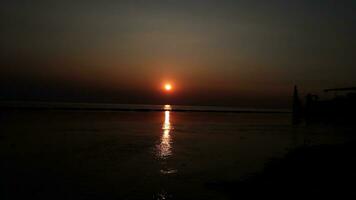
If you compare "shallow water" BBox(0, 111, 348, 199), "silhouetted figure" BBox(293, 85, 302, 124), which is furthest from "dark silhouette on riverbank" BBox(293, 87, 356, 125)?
"shallow water" BBox(0, 111, 348, 199)

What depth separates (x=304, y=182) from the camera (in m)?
13.1

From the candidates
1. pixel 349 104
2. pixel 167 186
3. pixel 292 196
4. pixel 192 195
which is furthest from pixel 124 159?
pixel 349 104

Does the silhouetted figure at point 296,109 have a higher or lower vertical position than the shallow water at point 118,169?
higher

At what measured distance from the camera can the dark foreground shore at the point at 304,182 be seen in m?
11.7

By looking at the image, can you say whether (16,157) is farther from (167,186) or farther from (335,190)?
(335,190)

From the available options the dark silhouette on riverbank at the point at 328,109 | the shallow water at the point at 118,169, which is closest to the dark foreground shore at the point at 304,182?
the shallow water at the point at 118,169

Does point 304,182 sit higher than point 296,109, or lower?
lower

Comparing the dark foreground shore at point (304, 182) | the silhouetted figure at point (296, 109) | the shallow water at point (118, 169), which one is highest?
the silhouetted figure at point (296, 109)

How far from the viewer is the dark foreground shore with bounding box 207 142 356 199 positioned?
1169 centimetres

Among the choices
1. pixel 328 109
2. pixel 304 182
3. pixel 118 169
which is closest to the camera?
pixel 304 182

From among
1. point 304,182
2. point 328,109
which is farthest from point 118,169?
point 328,109

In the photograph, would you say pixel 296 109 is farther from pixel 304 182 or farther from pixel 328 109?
pixel 304 182

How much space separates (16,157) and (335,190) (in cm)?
1870

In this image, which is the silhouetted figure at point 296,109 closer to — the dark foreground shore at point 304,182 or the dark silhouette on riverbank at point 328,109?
the dark silhouette on riverbank at point 328,109
